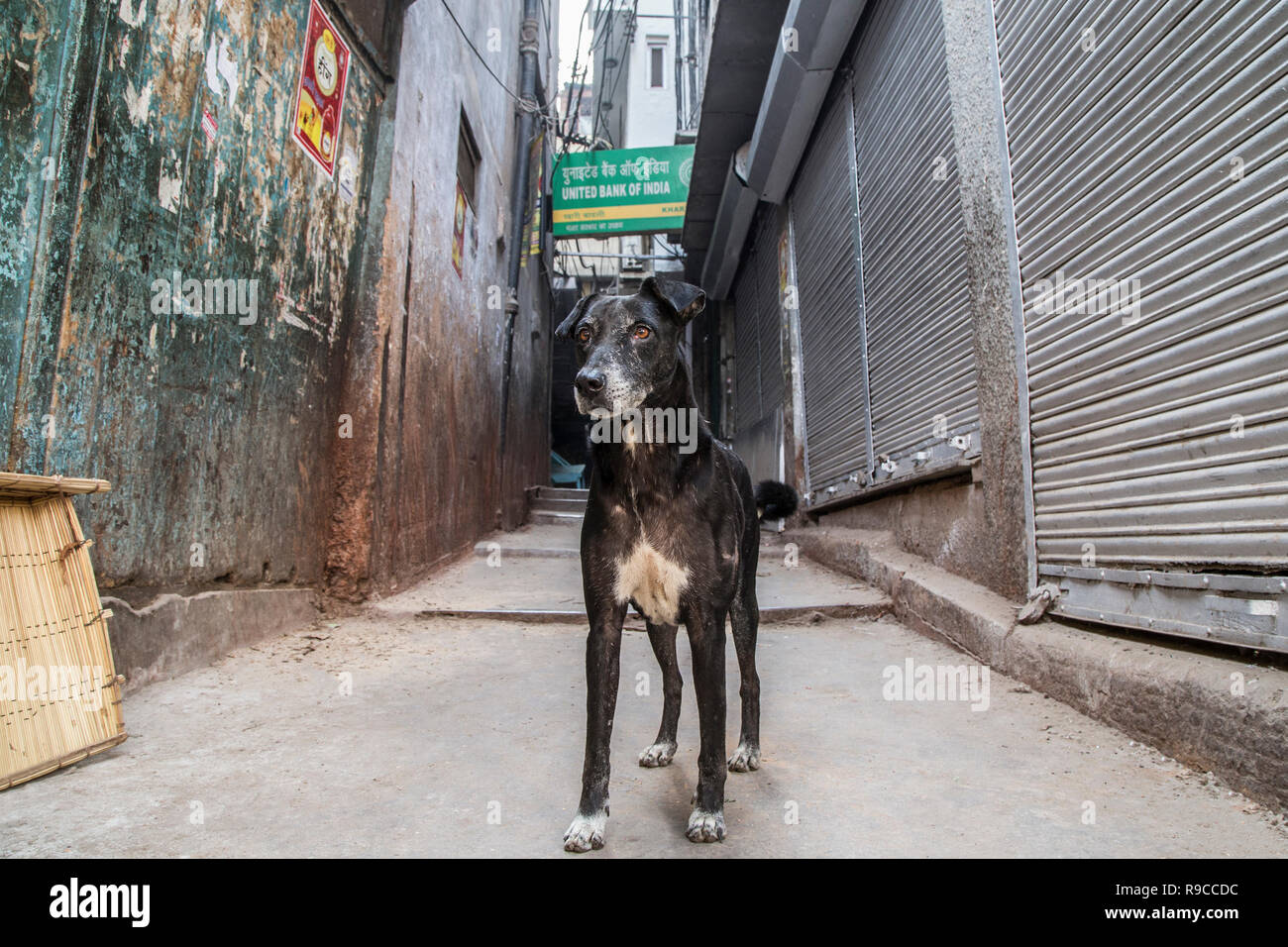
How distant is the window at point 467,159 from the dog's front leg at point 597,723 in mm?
6127

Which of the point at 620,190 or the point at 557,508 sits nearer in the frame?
the point at 620,190

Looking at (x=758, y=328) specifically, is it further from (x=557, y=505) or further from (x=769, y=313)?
(x=557, y=505)

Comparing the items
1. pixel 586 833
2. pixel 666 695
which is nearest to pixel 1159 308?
pixel 666 695

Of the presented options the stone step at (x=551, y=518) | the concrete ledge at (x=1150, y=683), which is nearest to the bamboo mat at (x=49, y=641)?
the concrete ledge at (x=1150, y=683)

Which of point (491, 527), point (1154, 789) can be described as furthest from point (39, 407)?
point (491, 527)

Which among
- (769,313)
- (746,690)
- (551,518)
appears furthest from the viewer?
(551,518)

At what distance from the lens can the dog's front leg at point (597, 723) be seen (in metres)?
1.95

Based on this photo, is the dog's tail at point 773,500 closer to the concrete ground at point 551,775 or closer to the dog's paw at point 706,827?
the concrete ground at point 551,775

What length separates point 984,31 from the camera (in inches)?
163

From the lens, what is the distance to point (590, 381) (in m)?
2.06

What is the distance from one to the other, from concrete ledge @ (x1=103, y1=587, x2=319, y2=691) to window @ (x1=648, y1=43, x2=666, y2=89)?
19.9 m

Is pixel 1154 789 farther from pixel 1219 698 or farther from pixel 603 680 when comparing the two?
pixel 603 680

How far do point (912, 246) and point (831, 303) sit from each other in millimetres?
2123

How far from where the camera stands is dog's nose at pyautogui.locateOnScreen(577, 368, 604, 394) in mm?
2053
